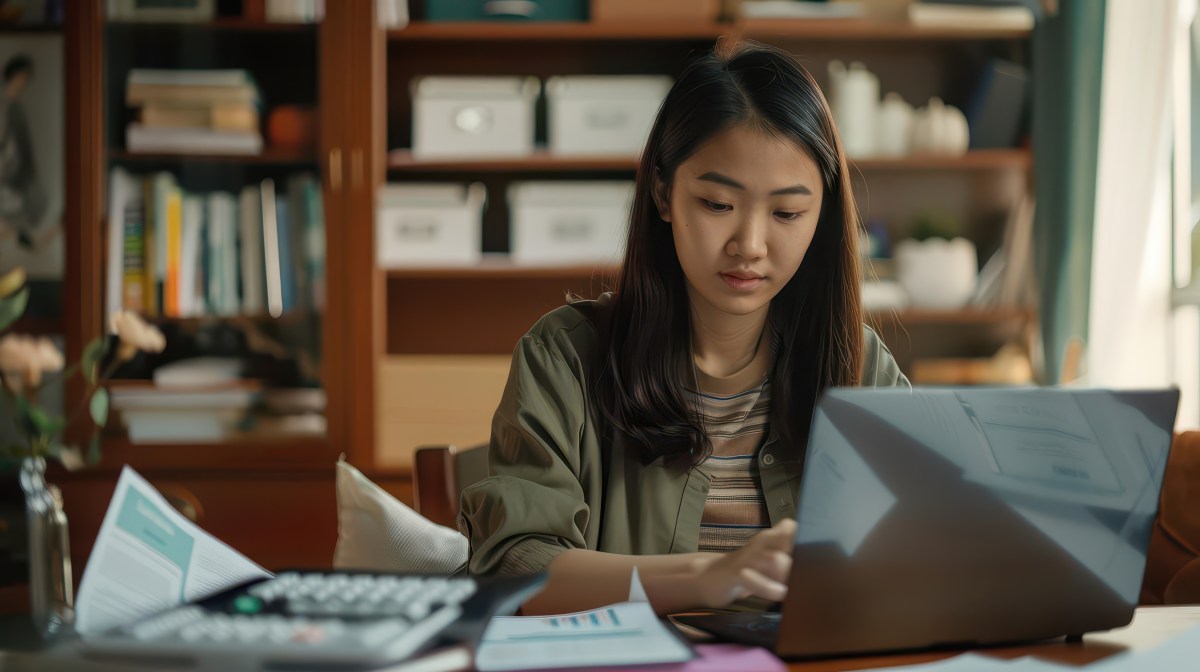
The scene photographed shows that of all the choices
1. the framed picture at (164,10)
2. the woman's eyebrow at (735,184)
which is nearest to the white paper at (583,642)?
the woman's eyebrow at (735,184)

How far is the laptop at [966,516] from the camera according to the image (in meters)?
0.70

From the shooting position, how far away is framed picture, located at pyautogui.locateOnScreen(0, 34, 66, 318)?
2535mm

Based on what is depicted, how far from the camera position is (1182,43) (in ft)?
7.91

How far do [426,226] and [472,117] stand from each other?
283 mm

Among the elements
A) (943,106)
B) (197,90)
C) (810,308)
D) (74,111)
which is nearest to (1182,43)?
(943,106)

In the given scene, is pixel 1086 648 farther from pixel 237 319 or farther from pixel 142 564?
pixel 237 319

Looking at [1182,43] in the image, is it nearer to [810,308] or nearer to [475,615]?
[810,308]

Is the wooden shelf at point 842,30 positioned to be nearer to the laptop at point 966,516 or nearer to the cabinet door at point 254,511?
the cabinet door at point 254,511

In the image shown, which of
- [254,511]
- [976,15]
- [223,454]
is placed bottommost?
[254,511]

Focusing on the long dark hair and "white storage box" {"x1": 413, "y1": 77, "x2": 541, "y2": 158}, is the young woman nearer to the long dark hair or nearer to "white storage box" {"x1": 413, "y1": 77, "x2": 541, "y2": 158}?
the long dark hair

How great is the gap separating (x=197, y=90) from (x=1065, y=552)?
2358 mm

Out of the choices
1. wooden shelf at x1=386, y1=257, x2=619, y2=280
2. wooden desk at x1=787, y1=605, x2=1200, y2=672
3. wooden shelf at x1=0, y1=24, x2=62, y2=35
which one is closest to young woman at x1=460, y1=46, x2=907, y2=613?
wooden desk at x1=787, y1=605, x2=1200, y2=672

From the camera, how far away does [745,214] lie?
1.05 m

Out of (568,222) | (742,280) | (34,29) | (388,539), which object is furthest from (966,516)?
(34,29)
